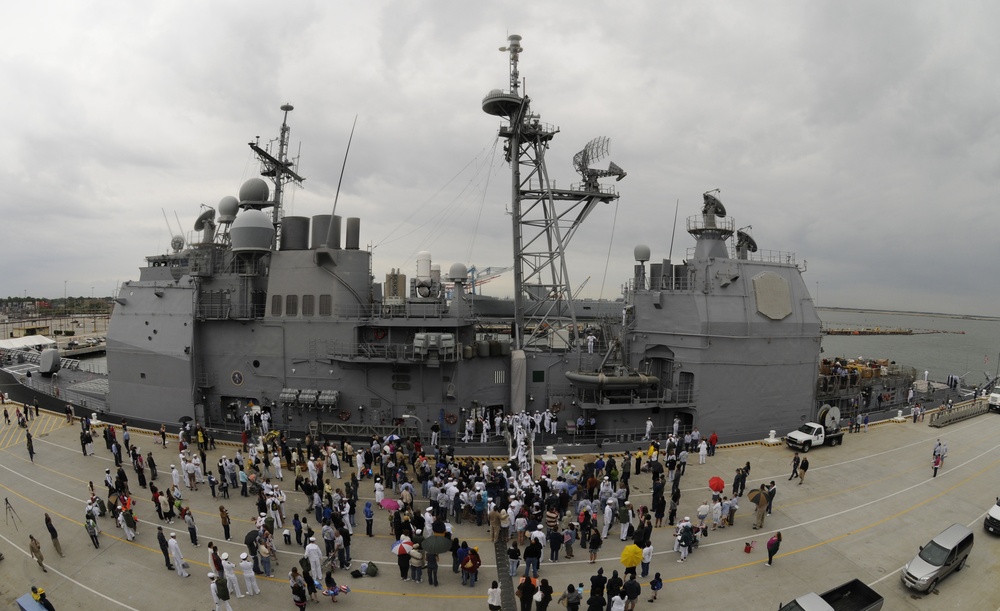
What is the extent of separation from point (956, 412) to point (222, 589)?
32981 millimetres

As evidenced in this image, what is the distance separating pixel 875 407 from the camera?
28266 millimetres

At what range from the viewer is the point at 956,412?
26.5m

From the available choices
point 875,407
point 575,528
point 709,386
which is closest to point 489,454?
point 575,528

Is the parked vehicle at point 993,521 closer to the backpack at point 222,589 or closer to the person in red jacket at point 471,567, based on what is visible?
the person in red jacket at point 471,567

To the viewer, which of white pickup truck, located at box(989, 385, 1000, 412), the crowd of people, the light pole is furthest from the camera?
white pickup truck, located at box(989, 385, 1000, 412)

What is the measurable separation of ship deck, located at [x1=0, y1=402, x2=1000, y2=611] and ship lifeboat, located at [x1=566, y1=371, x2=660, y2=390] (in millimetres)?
3885

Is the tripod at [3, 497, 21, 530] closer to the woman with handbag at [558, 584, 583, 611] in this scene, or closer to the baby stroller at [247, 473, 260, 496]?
the baby stroller at [247, 473, 260, 496]

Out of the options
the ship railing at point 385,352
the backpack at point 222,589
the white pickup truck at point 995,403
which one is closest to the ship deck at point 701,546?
the backpack at point 222,589

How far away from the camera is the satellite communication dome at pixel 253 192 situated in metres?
25.1

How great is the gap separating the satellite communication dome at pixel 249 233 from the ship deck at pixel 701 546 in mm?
8838

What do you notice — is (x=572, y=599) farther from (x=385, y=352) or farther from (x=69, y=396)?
(x=69, y=396)

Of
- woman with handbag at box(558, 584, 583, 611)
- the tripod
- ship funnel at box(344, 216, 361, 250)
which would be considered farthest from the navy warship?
woman with handbag at box(558, 584, 583, 611)

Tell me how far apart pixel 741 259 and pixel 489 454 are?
14.1m

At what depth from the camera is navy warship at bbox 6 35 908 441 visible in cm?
2184
